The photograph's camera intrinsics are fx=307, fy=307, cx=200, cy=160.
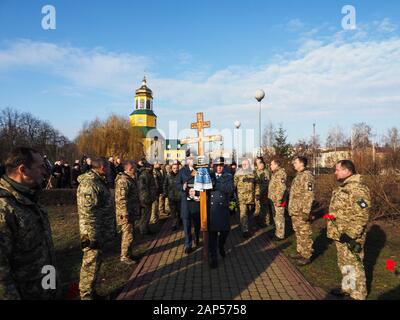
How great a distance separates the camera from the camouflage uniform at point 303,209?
6.41m

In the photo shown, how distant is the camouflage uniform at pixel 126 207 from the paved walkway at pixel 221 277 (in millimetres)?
527

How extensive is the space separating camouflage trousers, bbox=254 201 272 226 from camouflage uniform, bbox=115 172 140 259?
4969mm

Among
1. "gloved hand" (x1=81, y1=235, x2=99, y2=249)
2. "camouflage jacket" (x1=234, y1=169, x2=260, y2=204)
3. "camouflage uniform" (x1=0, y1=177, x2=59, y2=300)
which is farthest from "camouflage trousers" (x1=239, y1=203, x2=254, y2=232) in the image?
"camouflage uniform" (x1=0, y1=177, x2=59, y2=300)

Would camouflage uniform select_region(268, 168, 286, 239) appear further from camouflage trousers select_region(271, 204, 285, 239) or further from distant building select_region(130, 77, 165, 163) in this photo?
distant building select_region(130, 77, 165, 163)

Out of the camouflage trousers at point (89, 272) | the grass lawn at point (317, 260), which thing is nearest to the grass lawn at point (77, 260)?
the grass lawn at point (317, 260)

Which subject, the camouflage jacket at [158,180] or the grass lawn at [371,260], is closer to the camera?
the grass lawn at [371,260]

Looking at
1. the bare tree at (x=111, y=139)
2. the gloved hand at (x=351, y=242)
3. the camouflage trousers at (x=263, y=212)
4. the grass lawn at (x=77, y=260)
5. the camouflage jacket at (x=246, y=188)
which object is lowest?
the grass lawn at (x=77, y=260)

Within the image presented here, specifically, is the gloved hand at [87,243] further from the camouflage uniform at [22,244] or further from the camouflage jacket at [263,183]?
the camouflage jacket at [263,183]

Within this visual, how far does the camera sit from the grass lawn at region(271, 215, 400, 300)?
5.09 m

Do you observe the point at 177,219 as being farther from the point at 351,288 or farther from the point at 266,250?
the point at 351,288

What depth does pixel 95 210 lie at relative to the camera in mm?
4461

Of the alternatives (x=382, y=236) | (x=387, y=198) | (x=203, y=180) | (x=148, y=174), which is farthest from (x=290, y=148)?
(x=203, y=180)

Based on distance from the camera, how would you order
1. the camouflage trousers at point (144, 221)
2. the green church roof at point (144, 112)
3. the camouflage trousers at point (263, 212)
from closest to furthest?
the camouflage trousers at point (144, 221) < the camouflage trousers at point (263, 212) < the green church roof at point (144, 112)
